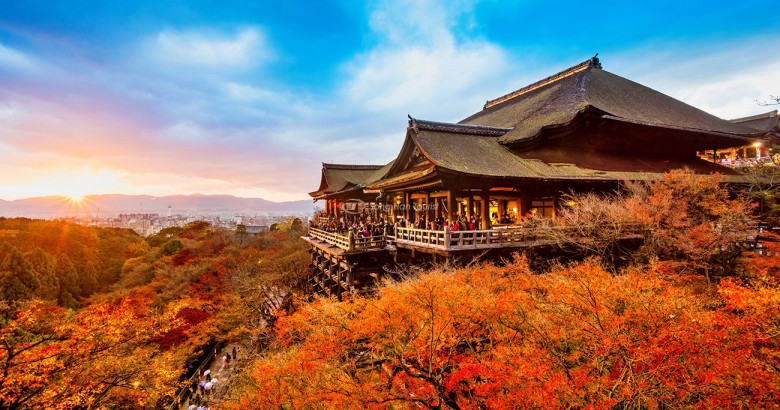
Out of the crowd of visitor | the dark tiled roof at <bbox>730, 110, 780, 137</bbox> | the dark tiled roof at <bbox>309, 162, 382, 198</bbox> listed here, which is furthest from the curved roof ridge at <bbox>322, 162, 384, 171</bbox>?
the dark tiled roof at <bbox>730, 110, 780, 137</bbox>

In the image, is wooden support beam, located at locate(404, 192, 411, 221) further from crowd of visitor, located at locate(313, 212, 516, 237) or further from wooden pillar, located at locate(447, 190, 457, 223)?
wooden pillar, located at locate(447, 190, 457, 223)

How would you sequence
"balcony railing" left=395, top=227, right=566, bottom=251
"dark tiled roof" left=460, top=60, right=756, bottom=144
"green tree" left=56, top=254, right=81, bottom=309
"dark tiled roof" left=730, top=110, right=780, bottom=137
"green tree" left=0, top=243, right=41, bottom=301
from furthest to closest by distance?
1. "green tree" left=56, top=254, right=81, bottom=309
2. "dark tiled roof" left=730, top=110, right=780, bottom=137
3. "green tree" left=0, top=243, right=41, bottom=301
4. "dark tiled roof" left=460, top=60, right=756, bottom=144
5. "balcony railing" left=395, top=227, right=566, bottom=251

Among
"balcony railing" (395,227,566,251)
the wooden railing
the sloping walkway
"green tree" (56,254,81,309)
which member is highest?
"balcony railing" (395,227,566,251)

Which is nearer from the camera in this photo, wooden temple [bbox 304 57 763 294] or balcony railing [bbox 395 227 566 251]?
balcony railing [bbox 395 227 566 251]

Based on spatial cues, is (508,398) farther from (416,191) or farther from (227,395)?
(227,395)

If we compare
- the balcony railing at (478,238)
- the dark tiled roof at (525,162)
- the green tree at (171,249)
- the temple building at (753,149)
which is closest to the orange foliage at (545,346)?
the balcony railing at (478,238)
